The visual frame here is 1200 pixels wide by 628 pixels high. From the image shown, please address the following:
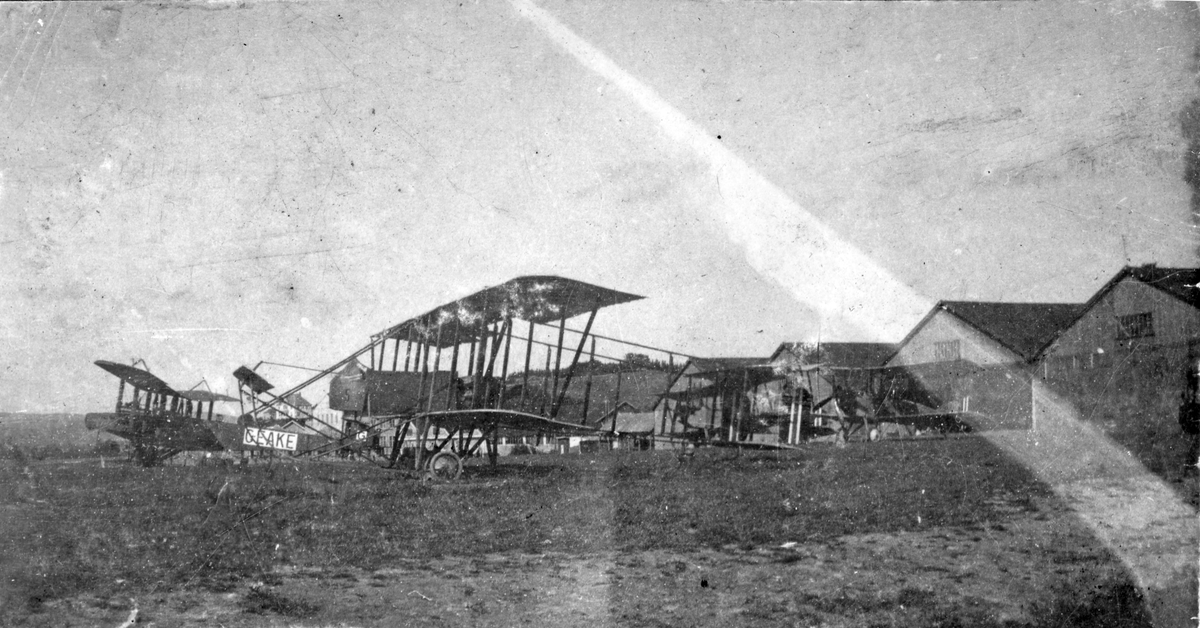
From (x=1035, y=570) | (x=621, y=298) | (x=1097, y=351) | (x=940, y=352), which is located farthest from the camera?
(x=940, y=352)

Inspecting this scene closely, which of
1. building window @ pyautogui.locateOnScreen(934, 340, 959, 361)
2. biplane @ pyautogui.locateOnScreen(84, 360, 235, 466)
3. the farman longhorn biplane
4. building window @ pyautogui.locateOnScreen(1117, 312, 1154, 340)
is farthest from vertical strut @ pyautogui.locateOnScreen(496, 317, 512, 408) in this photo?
building window @ pyautogui.locateOnScreen(934, 340, 959, 361)

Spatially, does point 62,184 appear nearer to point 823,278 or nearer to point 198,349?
point 198,349

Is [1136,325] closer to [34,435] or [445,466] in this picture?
[445,466]

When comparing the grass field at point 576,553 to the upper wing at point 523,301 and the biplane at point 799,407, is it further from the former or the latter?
the biplane at point 799,407

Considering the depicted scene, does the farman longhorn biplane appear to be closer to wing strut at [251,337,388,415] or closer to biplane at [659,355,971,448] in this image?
wing strut at [251,337,388,415]

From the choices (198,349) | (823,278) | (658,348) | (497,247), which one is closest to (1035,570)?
(823,278)

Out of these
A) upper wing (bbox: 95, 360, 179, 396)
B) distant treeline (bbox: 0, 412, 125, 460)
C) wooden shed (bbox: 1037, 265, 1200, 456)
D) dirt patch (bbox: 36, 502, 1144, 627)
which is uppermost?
wooden shed (bbox: 1037, 265, 1200, 456)
